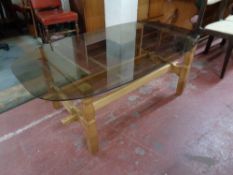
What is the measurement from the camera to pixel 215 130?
1233 millimetres

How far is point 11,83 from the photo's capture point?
5.60 ft

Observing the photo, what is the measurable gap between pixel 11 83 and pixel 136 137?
47.9 inches

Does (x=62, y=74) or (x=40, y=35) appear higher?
(x=62, y=74)

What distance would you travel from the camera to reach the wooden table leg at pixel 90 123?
91cm

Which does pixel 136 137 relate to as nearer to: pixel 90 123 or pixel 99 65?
pixel 90 123

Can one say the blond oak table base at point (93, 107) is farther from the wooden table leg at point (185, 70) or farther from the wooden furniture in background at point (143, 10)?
the wooden furniture in background at point (143, 10)

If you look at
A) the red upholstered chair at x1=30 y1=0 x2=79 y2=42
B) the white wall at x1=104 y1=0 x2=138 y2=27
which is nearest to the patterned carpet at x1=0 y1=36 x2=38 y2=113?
the red upholstered chair at x1=30 y1=0 x2=79 y2=42

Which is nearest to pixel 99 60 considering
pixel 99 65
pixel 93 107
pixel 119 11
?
pixel 99 65

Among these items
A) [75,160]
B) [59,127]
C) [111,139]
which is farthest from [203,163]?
[59,127]

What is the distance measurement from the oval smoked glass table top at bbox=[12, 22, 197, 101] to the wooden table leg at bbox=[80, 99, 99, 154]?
0.17 ft

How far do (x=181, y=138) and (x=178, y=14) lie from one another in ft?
6.32

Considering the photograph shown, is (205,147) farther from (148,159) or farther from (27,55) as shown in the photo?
(27,55)

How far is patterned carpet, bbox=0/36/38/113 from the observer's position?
4.87 feet

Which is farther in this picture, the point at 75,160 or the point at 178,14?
the point at 178,14
